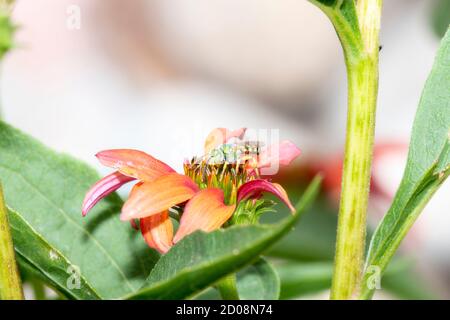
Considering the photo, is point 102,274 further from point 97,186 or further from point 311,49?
point 311,49

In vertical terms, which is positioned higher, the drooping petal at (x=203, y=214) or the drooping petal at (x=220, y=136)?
the drooping petal at (x=220, y=136)

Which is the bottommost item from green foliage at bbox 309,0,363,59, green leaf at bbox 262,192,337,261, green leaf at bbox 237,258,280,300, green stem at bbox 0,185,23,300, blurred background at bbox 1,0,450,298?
green leaf at bbox 262,192,337,261

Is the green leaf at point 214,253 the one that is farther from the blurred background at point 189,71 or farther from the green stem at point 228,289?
the blurred background at point 189,71

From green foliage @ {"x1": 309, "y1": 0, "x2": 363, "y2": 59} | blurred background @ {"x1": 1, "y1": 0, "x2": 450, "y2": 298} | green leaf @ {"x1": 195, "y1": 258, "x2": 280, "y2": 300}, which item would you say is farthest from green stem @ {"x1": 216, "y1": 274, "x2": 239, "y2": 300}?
blurred background @ {"x1": 1, "y1": 0, "x2": 450, "y2": 298}

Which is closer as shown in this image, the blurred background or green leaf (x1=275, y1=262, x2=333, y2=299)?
green leaf (x1=275, y1=262, x2=333, y2=299)

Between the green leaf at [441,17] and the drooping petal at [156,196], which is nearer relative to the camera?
the drooping petal at [156,196]

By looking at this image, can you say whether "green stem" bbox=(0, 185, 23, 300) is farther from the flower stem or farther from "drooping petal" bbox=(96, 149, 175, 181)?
the flower stem

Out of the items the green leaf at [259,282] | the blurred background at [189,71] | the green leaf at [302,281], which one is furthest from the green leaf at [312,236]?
the blurred background at [189,71]
